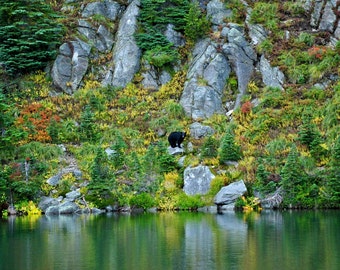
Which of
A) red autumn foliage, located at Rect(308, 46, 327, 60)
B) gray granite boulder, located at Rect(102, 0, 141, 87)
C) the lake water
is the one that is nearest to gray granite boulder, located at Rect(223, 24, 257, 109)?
red autumn foliage, located at Rect(308, 46, 327, 60)

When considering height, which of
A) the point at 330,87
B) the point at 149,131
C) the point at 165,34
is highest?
the point at 165,34

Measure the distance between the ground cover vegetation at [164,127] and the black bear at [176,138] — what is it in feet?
3.47

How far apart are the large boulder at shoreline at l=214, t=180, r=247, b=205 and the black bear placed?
5375mm

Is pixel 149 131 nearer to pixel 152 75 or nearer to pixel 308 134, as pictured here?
pixel 152 75

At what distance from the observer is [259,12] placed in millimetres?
46656

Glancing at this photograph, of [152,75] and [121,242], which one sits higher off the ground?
[152,75]

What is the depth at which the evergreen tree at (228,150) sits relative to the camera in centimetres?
3488

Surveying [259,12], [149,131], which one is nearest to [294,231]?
[149,131]

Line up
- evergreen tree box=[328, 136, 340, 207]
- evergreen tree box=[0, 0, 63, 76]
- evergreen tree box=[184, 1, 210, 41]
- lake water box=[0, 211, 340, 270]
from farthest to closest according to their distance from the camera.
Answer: evergreen tree box=[184, 1, 210, 41] < evergreen tree box=[0, 0, 63, 76] < evergreen tree box=[328, 136, 340, 207] < lake water box=[0, 211, 340, 270]

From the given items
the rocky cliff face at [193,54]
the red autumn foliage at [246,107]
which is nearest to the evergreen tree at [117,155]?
the rocky cliff face at [193,54]

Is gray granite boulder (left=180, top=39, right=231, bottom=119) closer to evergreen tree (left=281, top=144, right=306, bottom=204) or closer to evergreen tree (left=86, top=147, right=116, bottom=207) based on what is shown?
evergreen tree (left=86, top=147, right=116, bottom=207)

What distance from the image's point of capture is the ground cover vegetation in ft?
110

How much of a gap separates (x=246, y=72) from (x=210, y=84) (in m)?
2.87

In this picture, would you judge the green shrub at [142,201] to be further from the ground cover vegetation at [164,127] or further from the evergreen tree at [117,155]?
the evergreen tree at [117,155]
